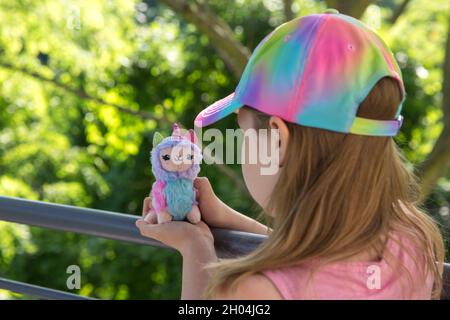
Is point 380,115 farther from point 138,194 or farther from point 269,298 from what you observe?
point 138,194

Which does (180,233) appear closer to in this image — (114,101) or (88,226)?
(88,226)

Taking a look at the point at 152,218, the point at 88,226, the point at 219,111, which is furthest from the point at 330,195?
the point at 88,226

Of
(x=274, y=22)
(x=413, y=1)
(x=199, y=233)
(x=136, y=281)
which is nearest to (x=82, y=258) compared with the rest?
(x=136, y=281)

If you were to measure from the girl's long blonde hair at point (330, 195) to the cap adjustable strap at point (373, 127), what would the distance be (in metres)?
0.01

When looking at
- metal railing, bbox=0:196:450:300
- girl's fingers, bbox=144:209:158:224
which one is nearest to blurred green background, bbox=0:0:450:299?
metal railing, bbox=0:196:450:300

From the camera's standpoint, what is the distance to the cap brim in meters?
1.26

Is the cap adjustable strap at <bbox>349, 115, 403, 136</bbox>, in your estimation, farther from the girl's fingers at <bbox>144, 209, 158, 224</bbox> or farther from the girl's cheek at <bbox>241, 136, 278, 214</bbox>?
the girl's fingers at <bbox>144, 209, 158, 224</bbox>

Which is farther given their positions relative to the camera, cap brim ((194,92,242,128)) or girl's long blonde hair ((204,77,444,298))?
cap brim ((194,92,242,128))

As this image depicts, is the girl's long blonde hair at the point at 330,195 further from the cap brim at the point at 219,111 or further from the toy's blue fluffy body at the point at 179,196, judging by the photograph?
the toy's blue fluffy body at the point at 179,196

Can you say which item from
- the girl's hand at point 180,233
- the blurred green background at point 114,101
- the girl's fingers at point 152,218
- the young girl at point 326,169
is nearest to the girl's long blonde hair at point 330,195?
the young girl at point 326,169

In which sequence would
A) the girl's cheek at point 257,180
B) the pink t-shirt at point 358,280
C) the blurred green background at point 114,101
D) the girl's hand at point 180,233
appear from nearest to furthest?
1. the pink t-shirt at point 358,280
2. the girl's cheek at point 257,180
3. the girl's hand at point 180,233
4. the blurred green background at point 114,101

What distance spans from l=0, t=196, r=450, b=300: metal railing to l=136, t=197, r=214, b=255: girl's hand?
37 mm

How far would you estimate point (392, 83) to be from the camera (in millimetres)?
1186

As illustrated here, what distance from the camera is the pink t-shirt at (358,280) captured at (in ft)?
3.72
